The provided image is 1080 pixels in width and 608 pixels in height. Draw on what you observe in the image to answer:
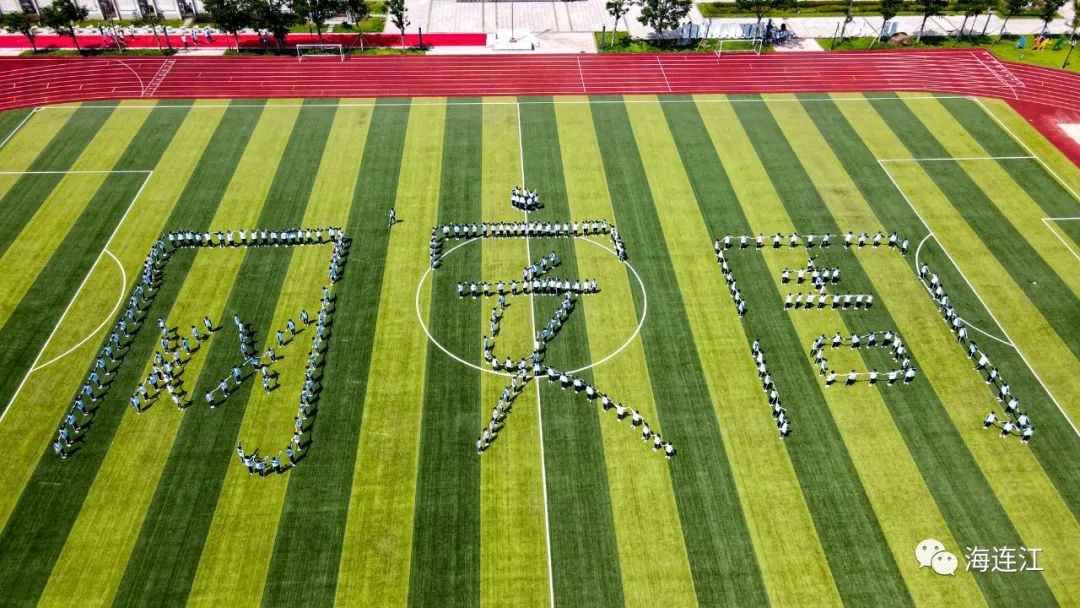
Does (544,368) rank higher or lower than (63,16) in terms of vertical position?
lower

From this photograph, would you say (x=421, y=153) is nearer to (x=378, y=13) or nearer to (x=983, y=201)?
(x=378, y=13)

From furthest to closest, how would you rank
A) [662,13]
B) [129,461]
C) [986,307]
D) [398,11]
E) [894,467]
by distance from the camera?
[662,13] < [398,11] < [986,307] < [894,467] < [129,461]

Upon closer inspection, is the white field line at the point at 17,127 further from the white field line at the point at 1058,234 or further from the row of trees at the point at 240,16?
the white field line at the point at 1058,234

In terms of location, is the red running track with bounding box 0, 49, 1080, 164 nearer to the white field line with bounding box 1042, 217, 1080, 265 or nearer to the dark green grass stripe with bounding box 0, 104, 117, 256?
the dark green grass stripe with bounding box 0, 104, 117, 256

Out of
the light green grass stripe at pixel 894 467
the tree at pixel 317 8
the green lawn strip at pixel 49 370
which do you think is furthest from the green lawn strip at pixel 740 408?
the tree at pixel 317 8

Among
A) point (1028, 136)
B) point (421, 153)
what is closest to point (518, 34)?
point (421, 153)

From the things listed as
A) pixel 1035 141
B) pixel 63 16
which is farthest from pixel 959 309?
pixel 63 16

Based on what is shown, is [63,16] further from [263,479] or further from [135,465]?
[263,479]

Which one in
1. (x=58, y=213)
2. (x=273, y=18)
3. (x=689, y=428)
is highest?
(x=273, y=18)
